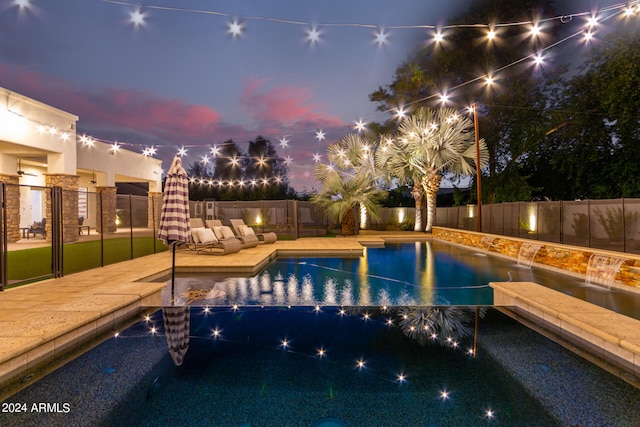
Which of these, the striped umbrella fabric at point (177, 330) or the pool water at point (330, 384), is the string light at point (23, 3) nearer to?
the striped umbrella fabric at point (177, 330)

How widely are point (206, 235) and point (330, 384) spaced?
7.11 metres

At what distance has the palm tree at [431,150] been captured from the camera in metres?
16.5

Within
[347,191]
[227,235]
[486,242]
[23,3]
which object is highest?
[23,3]

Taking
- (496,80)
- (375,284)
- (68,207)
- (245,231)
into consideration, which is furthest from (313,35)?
(496,80)

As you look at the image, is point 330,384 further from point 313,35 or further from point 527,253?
point 527,253

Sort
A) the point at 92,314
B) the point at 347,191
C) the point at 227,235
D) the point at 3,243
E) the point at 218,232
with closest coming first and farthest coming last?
the point at 92,314 → the point at 3,243 → the point at 218,232 → the point at 227,235 → the point at 347,191

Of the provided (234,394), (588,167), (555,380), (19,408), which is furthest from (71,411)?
(588,167)

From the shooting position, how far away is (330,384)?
9.54 ft

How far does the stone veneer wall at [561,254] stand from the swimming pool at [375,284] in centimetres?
32

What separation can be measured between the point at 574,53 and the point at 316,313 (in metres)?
19.7

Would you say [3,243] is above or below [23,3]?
below

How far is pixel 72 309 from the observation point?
387cm

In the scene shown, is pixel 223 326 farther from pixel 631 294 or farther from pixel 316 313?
pixel 631 294

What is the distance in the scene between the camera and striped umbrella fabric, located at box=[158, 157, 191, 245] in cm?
553
